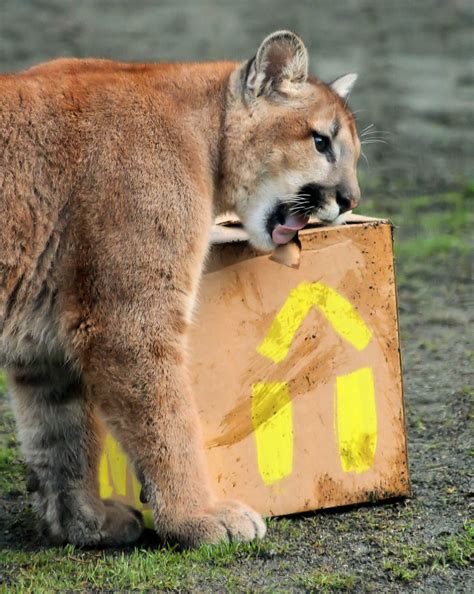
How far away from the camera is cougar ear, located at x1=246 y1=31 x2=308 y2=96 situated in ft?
16.4

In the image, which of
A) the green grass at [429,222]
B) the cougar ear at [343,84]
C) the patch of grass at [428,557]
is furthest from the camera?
the green grass at [429,222]

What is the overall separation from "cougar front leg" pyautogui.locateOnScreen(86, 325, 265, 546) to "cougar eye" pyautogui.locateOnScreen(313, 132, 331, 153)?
1.04 meters

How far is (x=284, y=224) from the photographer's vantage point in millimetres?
5012

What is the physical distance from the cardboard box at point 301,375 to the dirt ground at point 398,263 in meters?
0.17

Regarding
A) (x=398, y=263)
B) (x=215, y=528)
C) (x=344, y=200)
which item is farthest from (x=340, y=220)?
(x=398, y=263)

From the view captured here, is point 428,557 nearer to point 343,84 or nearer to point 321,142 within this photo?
point 321,142

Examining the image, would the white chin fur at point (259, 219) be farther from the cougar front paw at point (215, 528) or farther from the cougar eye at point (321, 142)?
the cougar front paw at point (215, 528)

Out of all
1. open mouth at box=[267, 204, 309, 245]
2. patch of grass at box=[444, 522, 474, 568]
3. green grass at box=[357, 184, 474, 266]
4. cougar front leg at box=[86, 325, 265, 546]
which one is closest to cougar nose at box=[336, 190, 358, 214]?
open mouth at box=[267, 204, 309, 245]

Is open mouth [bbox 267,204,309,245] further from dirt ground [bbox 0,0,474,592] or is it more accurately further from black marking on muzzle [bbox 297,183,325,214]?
dirt ground [bbox 0,0,474,592]

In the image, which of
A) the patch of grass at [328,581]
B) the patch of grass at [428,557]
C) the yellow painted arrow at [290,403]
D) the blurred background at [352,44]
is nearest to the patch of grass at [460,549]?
the patch of grass at [428,557]

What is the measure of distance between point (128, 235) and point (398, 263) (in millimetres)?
4672

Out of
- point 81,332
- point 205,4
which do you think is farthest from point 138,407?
point 205,4

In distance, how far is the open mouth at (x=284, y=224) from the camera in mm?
4922

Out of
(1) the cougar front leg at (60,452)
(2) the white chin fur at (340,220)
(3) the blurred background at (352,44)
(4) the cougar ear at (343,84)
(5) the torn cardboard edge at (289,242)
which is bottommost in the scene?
(1) the cougar front leg at (60,452)
